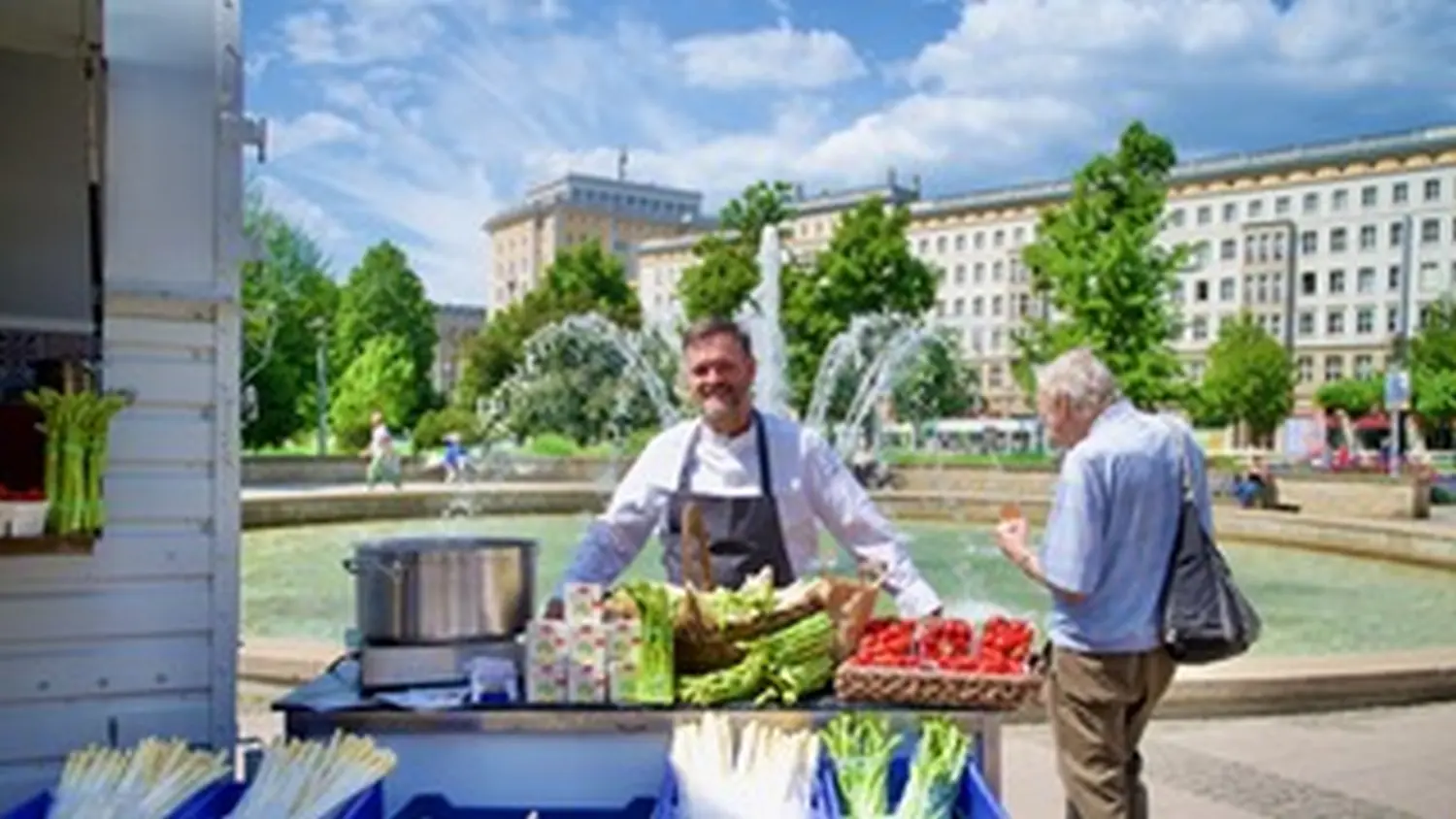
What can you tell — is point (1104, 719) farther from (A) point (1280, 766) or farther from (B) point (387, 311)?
(B) point (387, 311)

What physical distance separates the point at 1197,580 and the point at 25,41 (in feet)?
11.8

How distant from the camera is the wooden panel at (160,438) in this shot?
3.04 metres

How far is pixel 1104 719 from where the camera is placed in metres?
3.75

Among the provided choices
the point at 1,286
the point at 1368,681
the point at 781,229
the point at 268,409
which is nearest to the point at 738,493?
the point at 1,286

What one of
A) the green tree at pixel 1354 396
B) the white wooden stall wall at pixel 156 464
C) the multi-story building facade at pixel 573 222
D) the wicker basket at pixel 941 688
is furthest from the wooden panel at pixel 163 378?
the multi-story building facade at pixel 573 222

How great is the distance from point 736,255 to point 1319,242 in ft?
186

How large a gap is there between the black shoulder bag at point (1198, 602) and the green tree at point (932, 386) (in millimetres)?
41714

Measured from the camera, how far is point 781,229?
42.2 meters

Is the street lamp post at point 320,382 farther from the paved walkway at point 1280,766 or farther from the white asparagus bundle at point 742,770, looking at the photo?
the white asparagus bundle at point 742,770

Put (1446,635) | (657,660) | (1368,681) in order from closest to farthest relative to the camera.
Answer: (657,660) → (1368,681) → (1446,635)

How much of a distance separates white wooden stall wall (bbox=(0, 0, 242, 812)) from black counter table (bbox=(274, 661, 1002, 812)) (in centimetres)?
45

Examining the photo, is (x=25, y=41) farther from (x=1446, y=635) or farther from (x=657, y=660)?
(x=1446, y=635)

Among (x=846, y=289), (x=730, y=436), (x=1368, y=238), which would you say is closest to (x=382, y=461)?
(x=846, y=289)

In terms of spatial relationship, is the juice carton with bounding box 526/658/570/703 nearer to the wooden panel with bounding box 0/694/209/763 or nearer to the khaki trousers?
the wooden panel with bounding box 0/694/209/763
